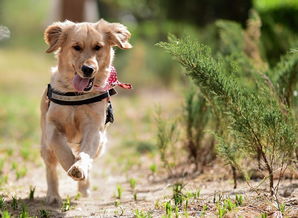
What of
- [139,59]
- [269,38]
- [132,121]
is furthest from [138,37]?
[269,38]

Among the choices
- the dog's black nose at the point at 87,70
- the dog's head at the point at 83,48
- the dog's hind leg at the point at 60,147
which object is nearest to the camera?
the dog's hind leg at the point at 60,147

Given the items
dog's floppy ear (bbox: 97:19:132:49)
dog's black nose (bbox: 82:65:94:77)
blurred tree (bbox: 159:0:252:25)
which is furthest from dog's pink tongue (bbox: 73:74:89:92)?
blurred tree (bbox: 159:0:252:25)

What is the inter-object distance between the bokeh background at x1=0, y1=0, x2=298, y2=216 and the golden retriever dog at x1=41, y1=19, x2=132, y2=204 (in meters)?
0.57

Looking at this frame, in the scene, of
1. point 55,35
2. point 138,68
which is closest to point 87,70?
point 55,35

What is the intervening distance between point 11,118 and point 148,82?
7.74 metres

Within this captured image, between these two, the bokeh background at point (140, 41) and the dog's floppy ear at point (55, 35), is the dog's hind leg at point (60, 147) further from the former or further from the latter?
the bokeh background at point (140, 41)

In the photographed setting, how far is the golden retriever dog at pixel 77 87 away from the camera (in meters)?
4.75

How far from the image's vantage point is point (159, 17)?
606 inches

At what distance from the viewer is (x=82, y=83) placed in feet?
15.8

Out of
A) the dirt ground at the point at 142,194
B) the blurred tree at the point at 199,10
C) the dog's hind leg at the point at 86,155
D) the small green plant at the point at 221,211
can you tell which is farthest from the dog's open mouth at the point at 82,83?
the blurred tree at the point at 199,10

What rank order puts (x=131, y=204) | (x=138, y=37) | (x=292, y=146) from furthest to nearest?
1. (x=138, y=37)
2. (x=131, y=204)
3. (x=292, y=146)

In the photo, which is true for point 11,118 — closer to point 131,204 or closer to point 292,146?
point 131,204

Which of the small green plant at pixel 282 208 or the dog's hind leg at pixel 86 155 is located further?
the dog's hind leg at pixel 86 155

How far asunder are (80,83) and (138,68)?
13.6 m
